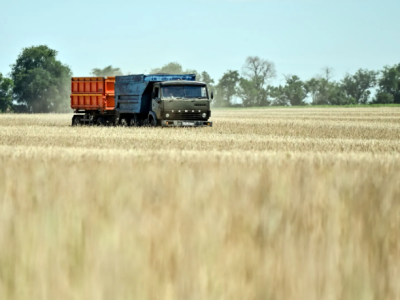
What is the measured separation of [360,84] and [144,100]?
136685 mm

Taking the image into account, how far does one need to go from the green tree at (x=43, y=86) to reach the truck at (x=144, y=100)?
9062 cm

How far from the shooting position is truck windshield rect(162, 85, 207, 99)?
29.7 m

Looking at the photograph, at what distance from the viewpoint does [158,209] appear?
4.07 metres

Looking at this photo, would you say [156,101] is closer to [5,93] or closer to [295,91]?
[5,93]

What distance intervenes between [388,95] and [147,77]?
119693 mm

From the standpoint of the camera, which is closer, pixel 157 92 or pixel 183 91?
pixel 183 91

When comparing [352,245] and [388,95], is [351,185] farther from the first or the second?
[388,95]

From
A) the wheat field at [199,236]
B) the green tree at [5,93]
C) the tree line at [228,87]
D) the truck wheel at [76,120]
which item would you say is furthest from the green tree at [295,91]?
the wheat field at [199,236]

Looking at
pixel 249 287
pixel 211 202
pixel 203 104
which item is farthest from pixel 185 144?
pixel 249 287

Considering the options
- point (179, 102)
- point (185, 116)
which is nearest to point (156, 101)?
point (179, 102)

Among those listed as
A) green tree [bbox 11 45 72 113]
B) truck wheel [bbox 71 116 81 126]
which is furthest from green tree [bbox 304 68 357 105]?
truck wheel [bbox 71 116 81 126]

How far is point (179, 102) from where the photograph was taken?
1169 inches

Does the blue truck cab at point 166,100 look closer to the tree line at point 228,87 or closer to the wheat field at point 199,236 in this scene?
the wheat field at point 199,236

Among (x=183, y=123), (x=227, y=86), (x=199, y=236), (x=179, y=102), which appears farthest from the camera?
(x=227, y=86)
